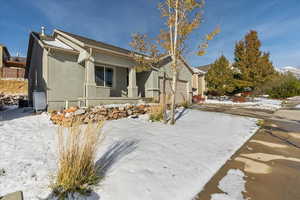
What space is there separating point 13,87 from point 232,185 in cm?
2320

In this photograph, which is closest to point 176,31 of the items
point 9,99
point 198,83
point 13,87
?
point 9,99

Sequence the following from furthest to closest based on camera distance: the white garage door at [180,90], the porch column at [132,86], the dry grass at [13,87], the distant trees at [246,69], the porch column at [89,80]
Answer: the distant trees at [246,69] < the dry grass at [13,87] < the white garage door at [180,90] < the porch column at [132,86] < the porch column at [89,80]

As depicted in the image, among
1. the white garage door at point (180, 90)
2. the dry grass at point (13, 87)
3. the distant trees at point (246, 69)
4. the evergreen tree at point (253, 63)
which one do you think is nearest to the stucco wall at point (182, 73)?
the white garage door at point (180, 90)

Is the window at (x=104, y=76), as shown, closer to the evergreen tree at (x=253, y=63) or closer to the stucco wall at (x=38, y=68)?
the stucco wall at (x=38, y=68)

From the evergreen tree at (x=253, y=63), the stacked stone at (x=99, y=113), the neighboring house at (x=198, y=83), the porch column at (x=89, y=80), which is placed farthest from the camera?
the neighboring house at (x=198, y=83)

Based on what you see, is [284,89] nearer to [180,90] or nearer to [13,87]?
[180,90]

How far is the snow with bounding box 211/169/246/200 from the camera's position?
7.66 feet

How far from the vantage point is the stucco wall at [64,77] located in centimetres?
807

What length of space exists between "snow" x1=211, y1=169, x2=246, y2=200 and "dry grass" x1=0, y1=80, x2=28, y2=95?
22329 mm

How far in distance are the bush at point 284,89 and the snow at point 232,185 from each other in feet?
92.4

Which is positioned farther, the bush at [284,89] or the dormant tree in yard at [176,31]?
the bush at [284,89]

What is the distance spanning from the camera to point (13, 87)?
58.0 ft

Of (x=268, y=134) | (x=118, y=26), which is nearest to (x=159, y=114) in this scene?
(x=268, y=134)

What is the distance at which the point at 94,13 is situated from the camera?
13.0 m
